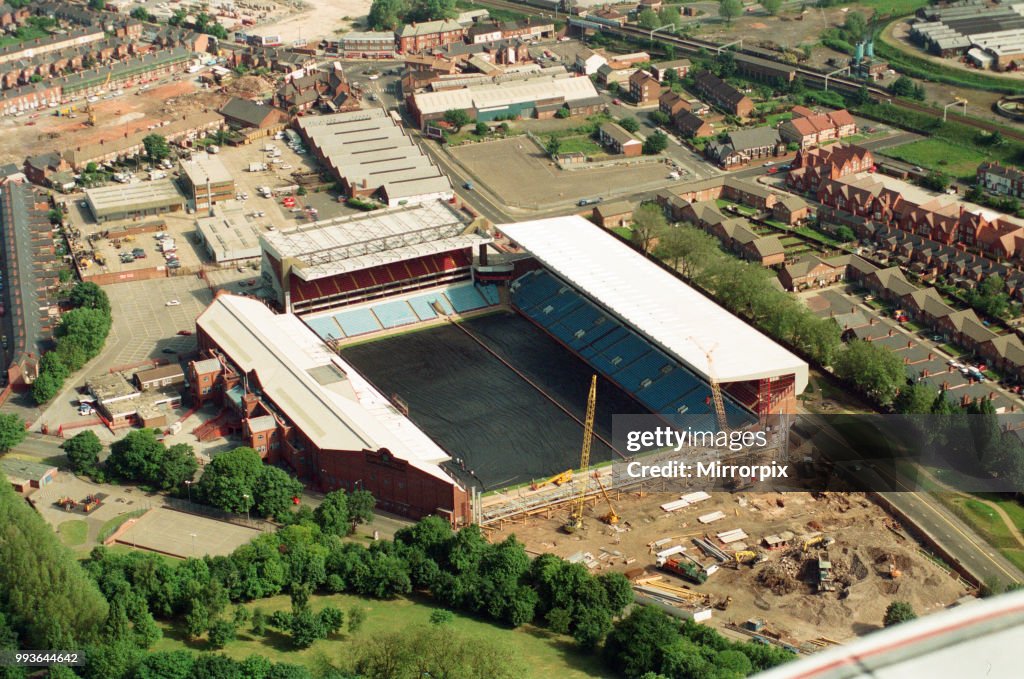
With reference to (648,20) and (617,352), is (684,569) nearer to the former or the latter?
(617,352)

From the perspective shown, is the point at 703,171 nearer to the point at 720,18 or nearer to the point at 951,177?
the point at 951,177

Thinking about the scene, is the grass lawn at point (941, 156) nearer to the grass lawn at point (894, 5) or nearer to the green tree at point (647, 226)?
the green tree at point (647, 226)

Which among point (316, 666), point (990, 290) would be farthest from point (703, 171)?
point (316, 666)

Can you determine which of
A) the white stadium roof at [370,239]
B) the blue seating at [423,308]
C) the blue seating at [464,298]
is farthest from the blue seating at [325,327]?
the blue seating at [464,298]

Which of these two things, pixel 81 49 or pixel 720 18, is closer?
pixel 81 49

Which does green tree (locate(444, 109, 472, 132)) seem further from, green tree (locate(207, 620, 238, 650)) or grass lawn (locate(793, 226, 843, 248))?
green tree (locate(207, 620, 238, 650))

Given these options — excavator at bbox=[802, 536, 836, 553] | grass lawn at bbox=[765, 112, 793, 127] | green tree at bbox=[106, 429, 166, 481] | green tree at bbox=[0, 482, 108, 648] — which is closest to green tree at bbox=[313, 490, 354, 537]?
green tree at bbox=[106, 429, 166, 481]

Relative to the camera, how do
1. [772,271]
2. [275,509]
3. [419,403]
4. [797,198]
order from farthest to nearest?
[797,198] → [772,271] → [419,403] → [275,509]

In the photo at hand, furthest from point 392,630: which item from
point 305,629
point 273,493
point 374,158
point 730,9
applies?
point 730,9
